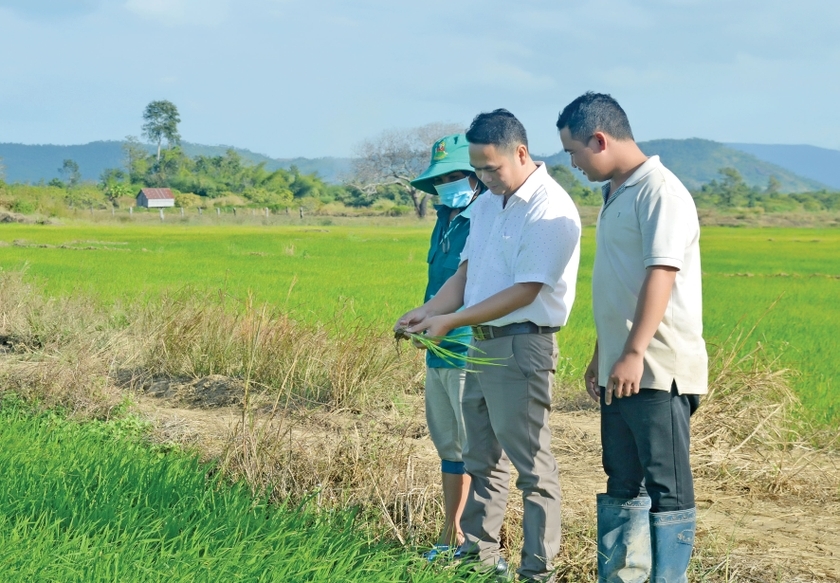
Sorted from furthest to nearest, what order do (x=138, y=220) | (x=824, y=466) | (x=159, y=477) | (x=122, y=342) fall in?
(x=138, y=220) → (x=122, y=342) → (x=824, y=466) → (x=159, y=477)

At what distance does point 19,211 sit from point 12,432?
3838cm

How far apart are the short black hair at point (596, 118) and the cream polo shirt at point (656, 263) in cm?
15

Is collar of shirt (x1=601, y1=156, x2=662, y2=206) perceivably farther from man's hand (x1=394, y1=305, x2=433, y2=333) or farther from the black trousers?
man's hand (x1=394, y1=305, x2=433, y2=333)

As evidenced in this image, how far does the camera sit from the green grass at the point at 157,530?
2840 mm

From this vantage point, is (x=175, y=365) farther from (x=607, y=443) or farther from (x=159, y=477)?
(x=607, y=443)

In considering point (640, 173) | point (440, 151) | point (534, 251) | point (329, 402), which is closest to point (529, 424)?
point (534, 251)

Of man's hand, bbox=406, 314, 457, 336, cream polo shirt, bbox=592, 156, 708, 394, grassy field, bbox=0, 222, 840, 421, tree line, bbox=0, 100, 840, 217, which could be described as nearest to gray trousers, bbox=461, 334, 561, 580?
man's hand, bbox=406, 314, 457, 336

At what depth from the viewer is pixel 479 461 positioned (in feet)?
11.0

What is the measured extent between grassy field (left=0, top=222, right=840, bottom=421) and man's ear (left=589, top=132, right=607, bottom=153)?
2784 millimetres

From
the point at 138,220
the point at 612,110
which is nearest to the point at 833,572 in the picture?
the point at 612,110

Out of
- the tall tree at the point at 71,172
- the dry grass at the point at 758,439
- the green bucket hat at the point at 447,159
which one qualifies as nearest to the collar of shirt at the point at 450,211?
the green bucket hat at the point at 447,159

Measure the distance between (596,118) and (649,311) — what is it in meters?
0.64

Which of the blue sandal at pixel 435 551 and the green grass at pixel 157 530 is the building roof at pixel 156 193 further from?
the blue sandal at pixel 435 551

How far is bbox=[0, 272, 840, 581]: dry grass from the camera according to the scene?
3928 mm
